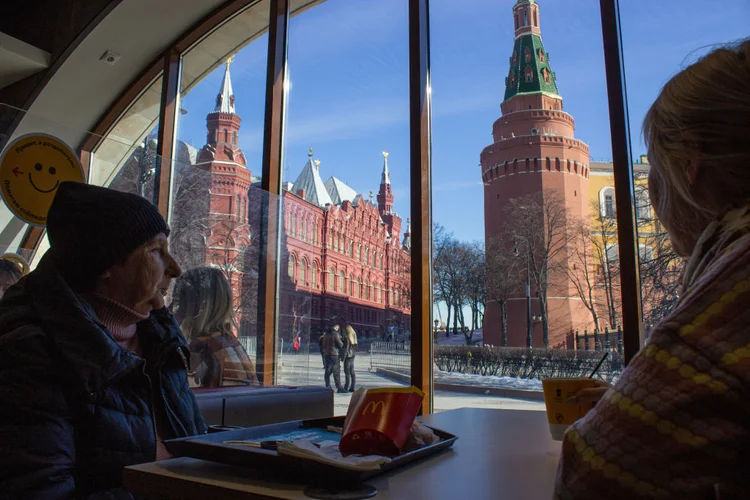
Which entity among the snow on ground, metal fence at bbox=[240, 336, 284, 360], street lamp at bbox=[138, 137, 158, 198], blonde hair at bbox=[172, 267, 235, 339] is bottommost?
the snow on ground

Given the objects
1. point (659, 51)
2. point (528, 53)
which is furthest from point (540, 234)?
point (659, 51)

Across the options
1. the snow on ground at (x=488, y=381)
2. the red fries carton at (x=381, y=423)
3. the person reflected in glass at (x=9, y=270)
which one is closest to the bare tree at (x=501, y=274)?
the snow on ground at (x=488, y=381)

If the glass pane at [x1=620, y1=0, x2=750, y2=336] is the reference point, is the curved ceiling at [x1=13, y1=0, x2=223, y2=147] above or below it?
above

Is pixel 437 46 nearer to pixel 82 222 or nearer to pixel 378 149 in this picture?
pixel 378 149

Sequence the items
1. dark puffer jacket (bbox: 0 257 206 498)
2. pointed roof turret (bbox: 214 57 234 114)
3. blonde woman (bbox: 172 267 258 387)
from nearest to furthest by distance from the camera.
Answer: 1. dark puffer jacket (bbox: 0 257 206 498)
2. blonde woman (bbox: 172 267 258 387)
3. pointed roof turret (bbox: 214 57 234 114)

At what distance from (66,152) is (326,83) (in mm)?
2271

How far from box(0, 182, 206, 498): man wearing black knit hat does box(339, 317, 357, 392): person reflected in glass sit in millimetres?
3177

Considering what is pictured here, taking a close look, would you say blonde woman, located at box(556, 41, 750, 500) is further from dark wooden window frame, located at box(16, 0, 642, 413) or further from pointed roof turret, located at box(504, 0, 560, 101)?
pointed roof turret, located at box(504, 0, 560, 101)

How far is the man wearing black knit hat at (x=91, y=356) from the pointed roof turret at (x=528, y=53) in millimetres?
3066

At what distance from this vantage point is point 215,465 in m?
0.76

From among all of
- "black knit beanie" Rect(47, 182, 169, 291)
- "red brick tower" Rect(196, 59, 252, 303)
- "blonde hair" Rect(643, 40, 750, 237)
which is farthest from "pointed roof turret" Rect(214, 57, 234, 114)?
"blonde hair" Rect(643, 40, 750, 237)

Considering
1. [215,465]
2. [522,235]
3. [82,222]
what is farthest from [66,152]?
[522,235]

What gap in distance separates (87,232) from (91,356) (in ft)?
1.03

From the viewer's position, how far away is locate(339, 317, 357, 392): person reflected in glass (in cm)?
473
